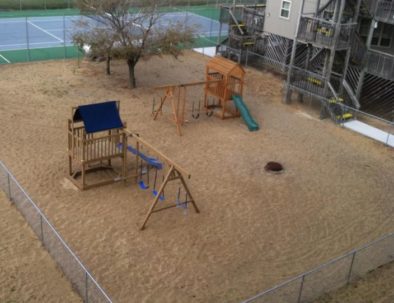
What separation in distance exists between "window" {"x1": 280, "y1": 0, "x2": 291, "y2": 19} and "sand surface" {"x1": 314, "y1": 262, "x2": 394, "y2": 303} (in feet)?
62.0

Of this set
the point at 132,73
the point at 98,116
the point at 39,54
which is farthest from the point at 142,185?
the point at 39,54

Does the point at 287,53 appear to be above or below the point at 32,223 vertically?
above

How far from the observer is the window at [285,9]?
29.2 metres

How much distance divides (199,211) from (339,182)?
18.8 feet

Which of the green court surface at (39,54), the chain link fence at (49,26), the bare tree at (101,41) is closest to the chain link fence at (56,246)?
the bare tree at (101,41)

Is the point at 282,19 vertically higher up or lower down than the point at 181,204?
higher up

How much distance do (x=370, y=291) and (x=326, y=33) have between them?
1447cm

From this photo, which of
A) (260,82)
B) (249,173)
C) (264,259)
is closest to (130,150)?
(249,173)

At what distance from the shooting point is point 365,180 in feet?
62.0

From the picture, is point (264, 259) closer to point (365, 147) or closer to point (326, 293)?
point (326, 293)

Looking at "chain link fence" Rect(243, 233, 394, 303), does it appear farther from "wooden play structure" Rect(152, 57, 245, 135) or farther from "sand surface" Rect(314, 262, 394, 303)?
"wooden play structure" Rect(152, 57, 245, 135)

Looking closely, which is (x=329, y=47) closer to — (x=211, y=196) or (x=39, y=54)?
(x=211, y=196)

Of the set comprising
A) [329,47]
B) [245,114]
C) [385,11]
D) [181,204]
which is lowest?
[181,204]

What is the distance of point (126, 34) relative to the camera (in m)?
24.2
